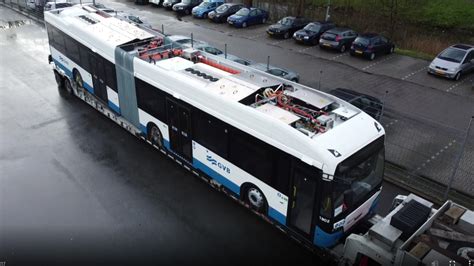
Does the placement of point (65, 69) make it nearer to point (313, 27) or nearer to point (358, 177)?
point (358, 177)

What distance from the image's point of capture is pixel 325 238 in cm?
835

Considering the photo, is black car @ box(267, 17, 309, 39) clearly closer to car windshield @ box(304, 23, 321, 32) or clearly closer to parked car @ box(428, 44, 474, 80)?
car windshield @ box(304, 23, 321, 32)

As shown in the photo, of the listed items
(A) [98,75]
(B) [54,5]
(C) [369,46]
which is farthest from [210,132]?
(B) [54,5]

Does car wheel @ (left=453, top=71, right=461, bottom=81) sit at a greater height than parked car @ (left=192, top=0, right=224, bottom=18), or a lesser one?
lesser

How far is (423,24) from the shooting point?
33719mm

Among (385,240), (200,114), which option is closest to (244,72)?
(200,114)

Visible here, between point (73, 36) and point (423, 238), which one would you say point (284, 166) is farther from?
point (73, 36)

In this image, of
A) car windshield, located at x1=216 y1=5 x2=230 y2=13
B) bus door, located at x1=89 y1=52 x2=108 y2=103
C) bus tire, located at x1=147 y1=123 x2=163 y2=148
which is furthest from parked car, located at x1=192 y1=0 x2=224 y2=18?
bus tire, located at x1=147 y1=123 x2=163 y2=148

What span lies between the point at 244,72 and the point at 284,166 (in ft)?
11.2

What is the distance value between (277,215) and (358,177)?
6.61ft

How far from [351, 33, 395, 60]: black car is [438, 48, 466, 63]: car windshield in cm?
331

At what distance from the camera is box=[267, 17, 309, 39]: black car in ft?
87.9

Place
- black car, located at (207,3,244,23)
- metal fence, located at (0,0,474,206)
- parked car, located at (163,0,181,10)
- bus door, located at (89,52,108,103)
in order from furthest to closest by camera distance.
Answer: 1. parked car, located at (163,0,181,10)
2. black car, located at (207,3,244,23)
3. bus door, located at (89,52,108,103)
4. metal fence, located at (0,0,474,206)

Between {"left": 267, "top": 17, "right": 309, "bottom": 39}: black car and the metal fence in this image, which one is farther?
{"left": 267, "top": 17, "right": 309, "bottom": 39}: black car
